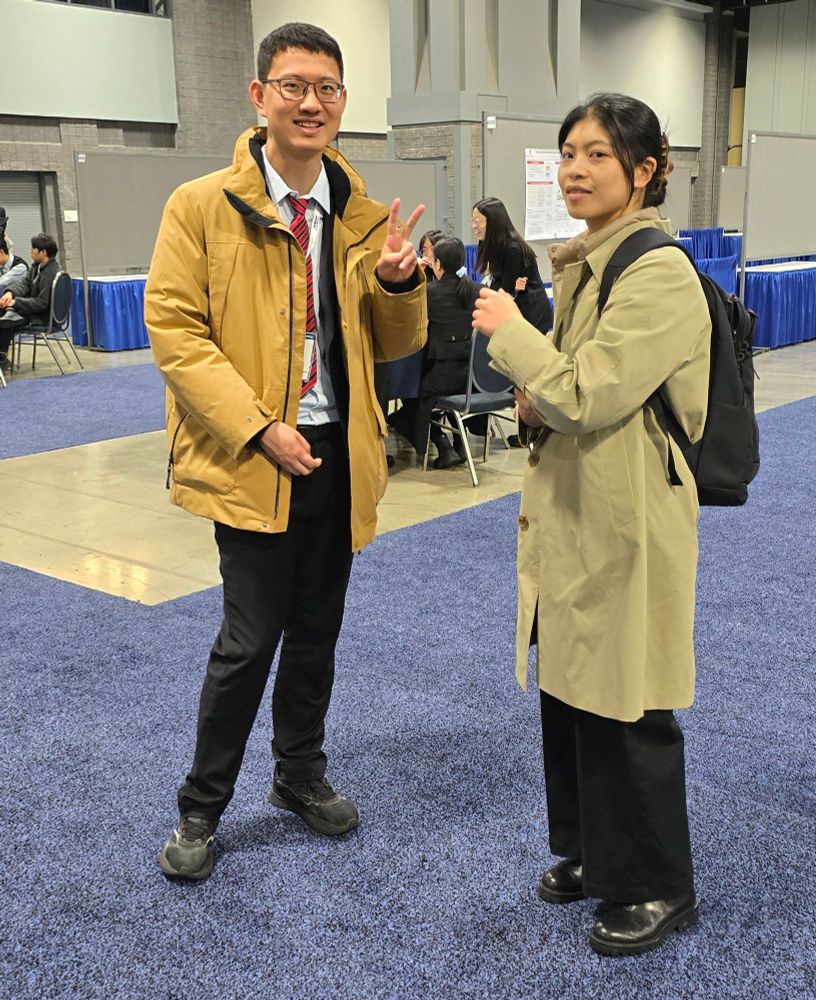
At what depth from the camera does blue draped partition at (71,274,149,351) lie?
10328 millimetres

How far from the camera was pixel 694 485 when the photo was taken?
170 cm

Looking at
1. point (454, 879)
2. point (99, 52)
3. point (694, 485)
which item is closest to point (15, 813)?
point (454, 879)

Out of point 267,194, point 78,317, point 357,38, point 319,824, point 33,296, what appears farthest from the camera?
point 357,38

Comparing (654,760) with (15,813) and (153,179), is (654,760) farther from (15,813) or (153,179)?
(153,179)

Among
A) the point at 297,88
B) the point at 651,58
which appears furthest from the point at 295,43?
the point at 651,58

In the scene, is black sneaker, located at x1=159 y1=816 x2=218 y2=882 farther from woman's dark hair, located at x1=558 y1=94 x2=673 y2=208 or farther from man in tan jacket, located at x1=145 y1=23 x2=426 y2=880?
woman's dark hair, located at x1=558 y1=94 x2=673 y2=208

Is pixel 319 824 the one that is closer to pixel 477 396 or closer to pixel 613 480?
pixel 613 480

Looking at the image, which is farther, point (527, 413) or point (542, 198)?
point (542, 198)

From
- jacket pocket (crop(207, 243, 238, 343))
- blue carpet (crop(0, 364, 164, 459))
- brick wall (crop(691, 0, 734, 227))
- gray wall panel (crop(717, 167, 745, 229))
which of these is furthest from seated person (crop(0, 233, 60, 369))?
brick wall (crop(691, 0, 734, 227))

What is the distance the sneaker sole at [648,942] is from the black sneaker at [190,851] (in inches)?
30.2

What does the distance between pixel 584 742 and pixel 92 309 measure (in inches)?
382

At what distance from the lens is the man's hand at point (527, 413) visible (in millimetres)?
1698

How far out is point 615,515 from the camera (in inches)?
64.7

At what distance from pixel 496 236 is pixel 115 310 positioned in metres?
6.14
